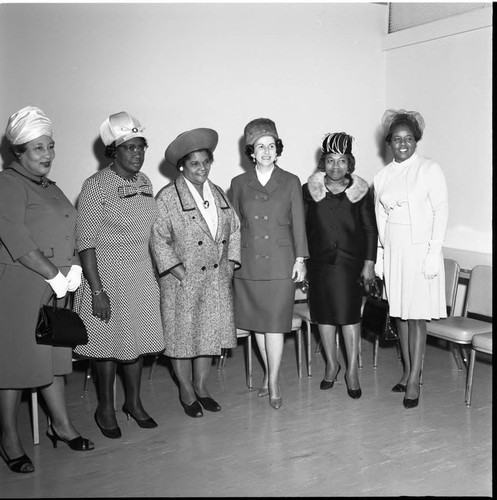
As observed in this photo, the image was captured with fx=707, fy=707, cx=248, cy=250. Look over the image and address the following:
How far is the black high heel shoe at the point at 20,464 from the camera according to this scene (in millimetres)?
3506

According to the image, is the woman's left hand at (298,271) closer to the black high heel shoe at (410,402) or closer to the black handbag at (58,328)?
the black high heel shoe at (410,402)

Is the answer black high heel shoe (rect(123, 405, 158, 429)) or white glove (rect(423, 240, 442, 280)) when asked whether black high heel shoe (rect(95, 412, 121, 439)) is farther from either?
white glove (rect(423, 240, 442, 280))

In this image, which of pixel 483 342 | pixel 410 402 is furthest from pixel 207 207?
pixel 483 342

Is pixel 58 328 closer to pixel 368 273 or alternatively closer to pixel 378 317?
pixel 368 273

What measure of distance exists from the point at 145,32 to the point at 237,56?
78 centimetres

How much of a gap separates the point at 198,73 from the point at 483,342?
287cm

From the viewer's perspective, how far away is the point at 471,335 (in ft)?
14.9

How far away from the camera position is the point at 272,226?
4395 mm

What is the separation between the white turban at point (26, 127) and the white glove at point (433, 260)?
2.36m

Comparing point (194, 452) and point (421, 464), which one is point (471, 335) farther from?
point (194, 452)

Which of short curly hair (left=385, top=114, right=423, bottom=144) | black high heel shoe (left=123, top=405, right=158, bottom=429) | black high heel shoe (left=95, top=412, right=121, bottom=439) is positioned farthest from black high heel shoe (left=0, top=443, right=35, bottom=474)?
short curly hair (left=385, top=114, right=423, bottom=144)

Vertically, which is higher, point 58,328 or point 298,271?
point 298,271

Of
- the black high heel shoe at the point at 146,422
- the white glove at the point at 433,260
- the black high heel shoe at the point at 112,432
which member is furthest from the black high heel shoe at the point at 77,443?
the white glove at the point at 433,260

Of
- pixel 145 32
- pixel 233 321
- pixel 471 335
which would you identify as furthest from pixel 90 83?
pixel 471 335
